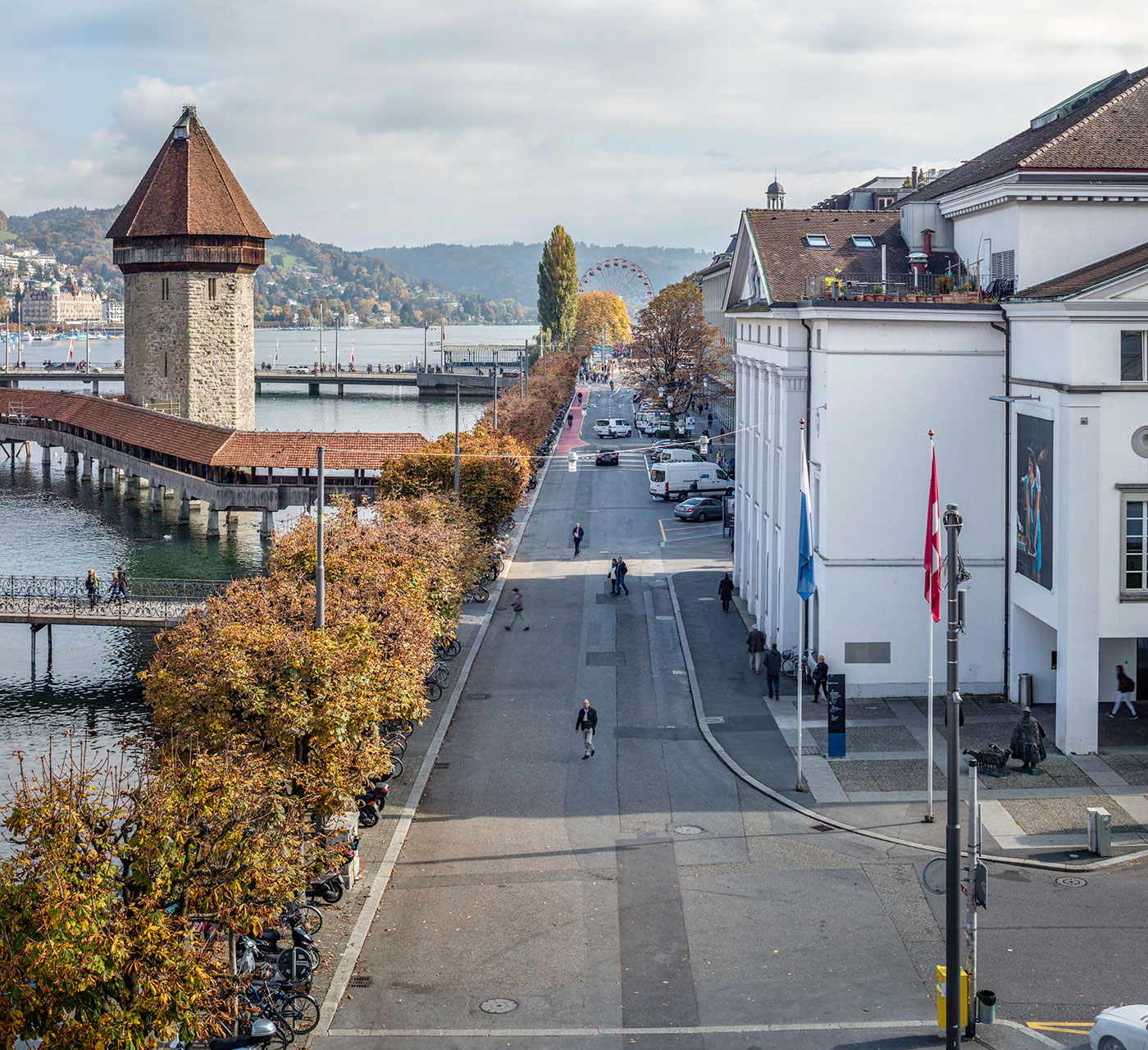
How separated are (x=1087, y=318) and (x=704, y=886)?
15.3 meters

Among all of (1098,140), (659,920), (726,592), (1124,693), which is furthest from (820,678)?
(1098,140)

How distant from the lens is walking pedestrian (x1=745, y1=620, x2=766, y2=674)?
38.8 metres

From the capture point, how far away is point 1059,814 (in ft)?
90.2

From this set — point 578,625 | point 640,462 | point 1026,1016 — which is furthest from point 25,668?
point 640,462

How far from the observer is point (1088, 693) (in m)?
30.8

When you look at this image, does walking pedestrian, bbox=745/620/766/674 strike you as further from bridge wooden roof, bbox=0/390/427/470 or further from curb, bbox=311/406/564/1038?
bridge wooden roof, bbox=0/390/427/470

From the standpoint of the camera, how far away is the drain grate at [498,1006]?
1952cm

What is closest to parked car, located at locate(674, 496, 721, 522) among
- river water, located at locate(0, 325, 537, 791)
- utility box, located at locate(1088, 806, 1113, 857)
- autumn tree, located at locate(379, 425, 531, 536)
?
autumn tree, located at locate(379, 425, 531, 536)

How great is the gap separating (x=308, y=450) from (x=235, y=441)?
485 cm

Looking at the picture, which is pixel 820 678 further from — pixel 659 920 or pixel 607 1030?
pixel 607 1030

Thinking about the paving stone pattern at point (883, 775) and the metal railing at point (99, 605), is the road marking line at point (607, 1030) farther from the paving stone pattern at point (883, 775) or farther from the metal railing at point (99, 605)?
the metal railing at point (99, 605)

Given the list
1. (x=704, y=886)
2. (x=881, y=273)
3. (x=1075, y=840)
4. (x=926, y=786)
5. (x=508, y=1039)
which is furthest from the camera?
(x=881, y=273)

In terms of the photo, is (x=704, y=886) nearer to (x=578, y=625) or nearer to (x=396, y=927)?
(x=396, y=927)

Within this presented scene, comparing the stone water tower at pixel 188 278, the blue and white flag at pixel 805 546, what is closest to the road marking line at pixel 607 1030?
the blue and white flag at pixel 805 546
